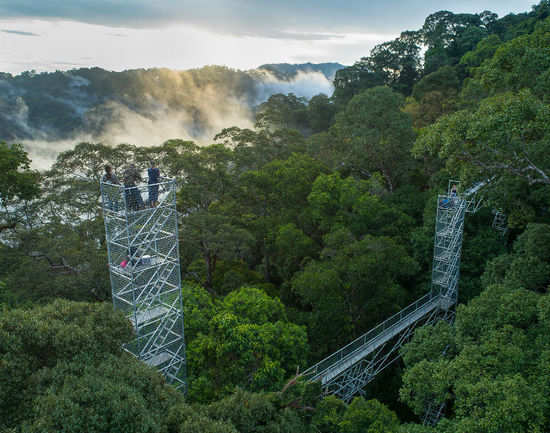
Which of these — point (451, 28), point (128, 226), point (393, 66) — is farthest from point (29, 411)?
point (451, 28)

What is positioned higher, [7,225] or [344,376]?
[7,225]

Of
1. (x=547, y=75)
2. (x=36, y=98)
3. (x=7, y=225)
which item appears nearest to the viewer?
(x=547, y=75)

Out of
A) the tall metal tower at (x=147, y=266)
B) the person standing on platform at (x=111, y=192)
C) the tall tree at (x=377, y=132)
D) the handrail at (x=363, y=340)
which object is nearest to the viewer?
the person standing on platform at (x=111, y=192)

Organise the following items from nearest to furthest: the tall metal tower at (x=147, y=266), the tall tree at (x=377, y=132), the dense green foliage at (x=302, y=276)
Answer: the dense green foliage at (x=302, y=276) < the tall metal tower at (x=147, y=266) < the tall tree at (x=377, y=132)

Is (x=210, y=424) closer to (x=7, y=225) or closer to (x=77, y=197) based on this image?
(x=77, y=197)

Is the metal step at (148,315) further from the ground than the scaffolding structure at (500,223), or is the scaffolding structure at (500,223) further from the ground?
the scaffolding structure at (500,223)

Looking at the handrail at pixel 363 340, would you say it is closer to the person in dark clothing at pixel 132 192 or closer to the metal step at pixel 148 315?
the metal step at pixel 148 315

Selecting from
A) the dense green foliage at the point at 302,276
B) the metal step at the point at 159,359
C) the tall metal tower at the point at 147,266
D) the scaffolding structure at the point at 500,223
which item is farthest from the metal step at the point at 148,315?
the scaffolding structure at the point at 500,223

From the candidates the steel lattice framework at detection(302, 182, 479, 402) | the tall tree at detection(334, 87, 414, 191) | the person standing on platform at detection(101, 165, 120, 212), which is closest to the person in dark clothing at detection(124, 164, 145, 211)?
the person standing on platform at detection(101, 165, 120, 212)
